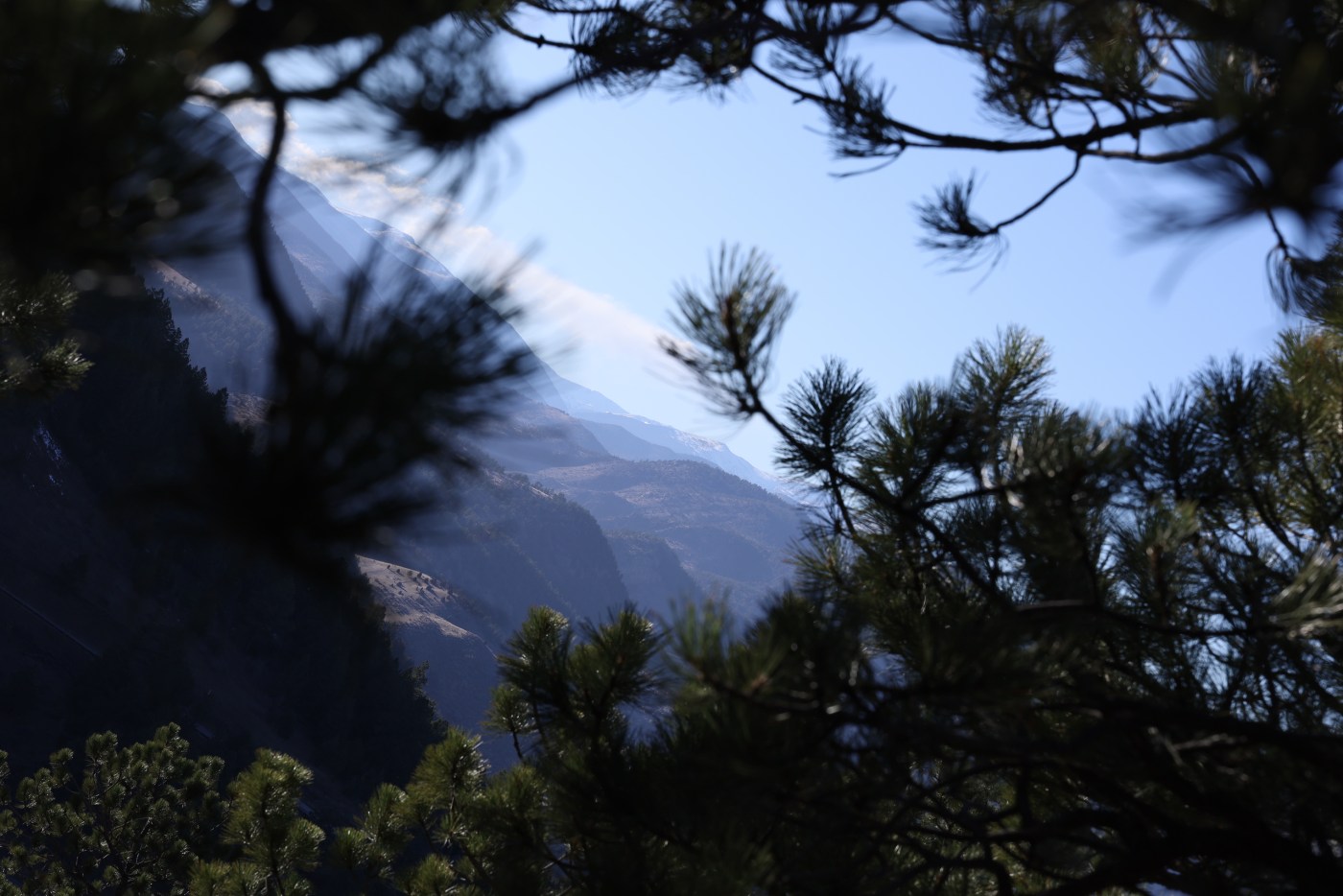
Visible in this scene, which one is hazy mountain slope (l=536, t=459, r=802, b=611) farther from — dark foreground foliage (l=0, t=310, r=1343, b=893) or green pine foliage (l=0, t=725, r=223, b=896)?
dark foreground foliage (l=0, t=310, r=1343, b=893)

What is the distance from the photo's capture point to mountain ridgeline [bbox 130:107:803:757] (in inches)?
46.7

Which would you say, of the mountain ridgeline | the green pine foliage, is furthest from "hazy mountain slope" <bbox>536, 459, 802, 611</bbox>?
the green pine foliage

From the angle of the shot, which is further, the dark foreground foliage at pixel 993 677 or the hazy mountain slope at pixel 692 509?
the hazy mountain slope at pixel 692 509

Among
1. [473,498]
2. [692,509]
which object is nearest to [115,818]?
[473,498]

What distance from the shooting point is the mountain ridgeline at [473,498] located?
119 centimetres

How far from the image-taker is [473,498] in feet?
5.13

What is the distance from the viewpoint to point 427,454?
1152 millimetres

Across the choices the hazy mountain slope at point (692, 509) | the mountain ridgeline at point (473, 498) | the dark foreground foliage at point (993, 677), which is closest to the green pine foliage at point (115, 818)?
the mountain ridgeline at point (473, 498)

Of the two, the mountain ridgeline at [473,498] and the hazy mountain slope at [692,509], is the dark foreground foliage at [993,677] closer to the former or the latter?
the mountain ridgeline at [473,498]

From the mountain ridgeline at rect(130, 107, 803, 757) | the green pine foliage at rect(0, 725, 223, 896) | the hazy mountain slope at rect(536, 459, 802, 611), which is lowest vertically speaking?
the green pine foliage at rect(0, 725, 223, 896)

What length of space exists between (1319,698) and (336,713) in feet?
125

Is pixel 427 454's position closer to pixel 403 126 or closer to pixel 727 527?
pixel 403 126

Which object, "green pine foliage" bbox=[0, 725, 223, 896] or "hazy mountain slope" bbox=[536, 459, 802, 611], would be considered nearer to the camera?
"green pine foliage" bbox=[0, 725, 223, 896]

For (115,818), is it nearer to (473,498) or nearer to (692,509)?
(473,498)
